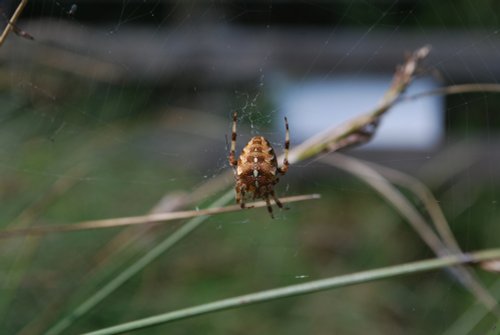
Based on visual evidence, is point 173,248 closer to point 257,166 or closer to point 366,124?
point 257,166

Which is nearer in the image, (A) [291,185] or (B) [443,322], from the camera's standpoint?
(B) [443,322]

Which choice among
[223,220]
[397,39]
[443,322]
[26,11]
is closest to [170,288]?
[223,220]

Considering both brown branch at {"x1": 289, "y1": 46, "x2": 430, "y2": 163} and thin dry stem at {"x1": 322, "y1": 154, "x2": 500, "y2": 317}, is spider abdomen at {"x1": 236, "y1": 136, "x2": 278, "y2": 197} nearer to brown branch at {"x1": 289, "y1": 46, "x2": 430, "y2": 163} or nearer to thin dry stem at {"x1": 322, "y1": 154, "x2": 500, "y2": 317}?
thin dry stem at {"x1": 322, "y1": 154, "x2": 500, "y2": 317}

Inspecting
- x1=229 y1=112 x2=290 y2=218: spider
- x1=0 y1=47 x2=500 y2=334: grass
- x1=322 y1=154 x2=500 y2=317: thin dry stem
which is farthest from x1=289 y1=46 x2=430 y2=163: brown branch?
x1=229 y1=112 x2=290 y2=218: spider

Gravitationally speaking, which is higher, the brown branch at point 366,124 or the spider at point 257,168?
the spider at point 257,168

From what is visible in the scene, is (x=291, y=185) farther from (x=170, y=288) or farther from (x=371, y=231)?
(x=170, y=288)

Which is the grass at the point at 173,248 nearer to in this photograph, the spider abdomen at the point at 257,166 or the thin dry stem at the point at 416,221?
the spider abdomen at the point at 257,166

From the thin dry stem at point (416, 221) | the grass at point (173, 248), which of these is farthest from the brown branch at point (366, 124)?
the thin dry stem at point (416, 221)
